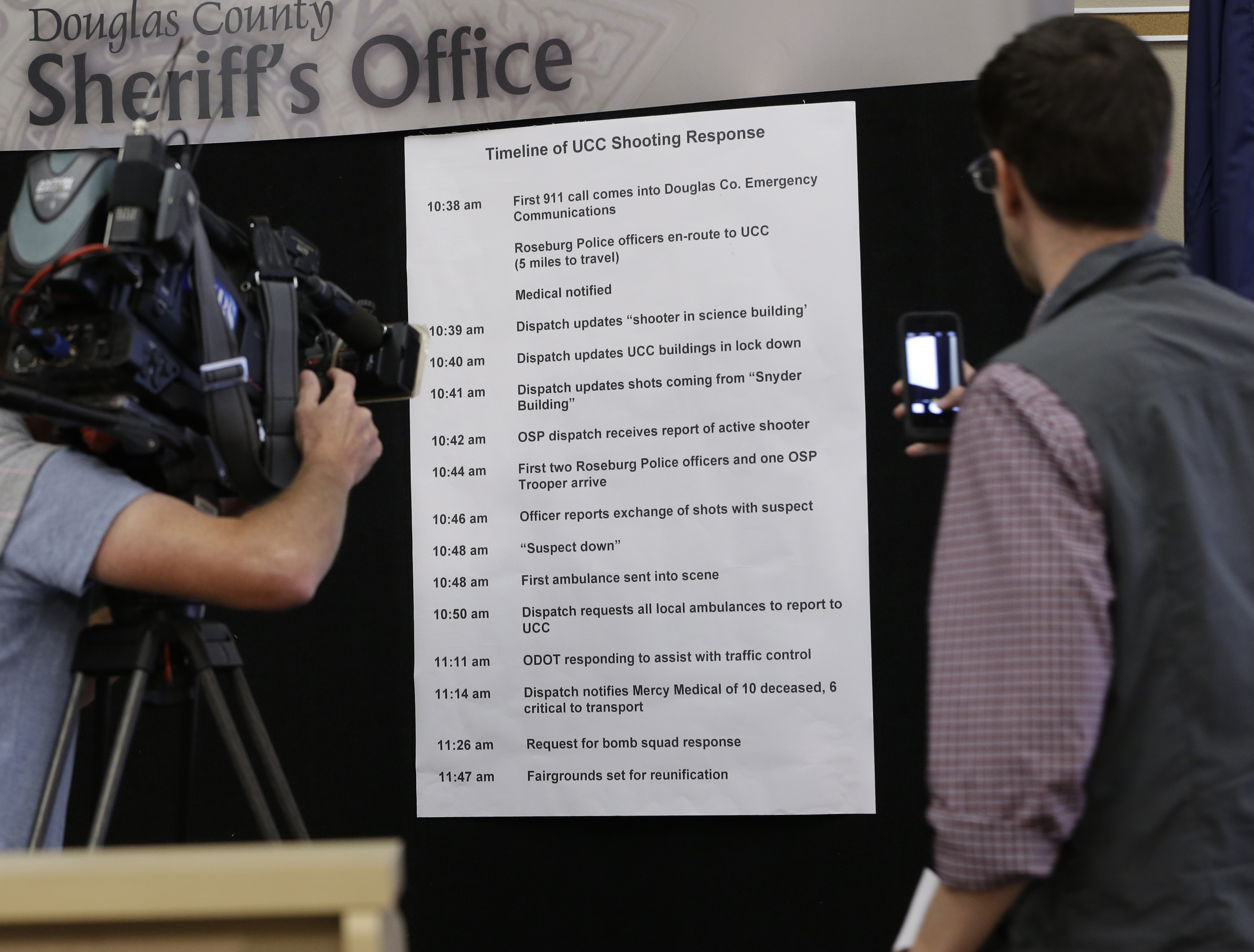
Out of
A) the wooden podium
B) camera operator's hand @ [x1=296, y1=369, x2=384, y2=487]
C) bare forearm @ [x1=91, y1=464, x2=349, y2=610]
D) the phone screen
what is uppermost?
the phone screen

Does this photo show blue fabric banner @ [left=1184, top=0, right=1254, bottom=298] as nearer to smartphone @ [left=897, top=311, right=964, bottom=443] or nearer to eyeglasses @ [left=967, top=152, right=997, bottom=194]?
smartphone @ [left=897, top=311, right=964, bottom=443]

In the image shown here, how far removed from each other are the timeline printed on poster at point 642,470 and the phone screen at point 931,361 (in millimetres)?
586

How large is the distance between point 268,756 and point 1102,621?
2.91 feet

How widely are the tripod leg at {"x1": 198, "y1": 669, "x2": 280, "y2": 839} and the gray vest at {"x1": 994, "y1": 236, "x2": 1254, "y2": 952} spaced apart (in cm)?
77

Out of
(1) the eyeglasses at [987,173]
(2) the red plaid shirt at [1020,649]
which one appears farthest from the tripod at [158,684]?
(1) the eyeglasses at [987,173]

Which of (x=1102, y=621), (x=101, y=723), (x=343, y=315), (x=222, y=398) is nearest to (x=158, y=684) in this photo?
(x=101, y=723)

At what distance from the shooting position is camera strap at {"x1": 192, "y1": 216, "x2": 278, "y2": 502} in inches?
44.5

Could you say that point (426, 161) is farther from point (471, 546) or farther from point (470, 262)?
point (471, 546)

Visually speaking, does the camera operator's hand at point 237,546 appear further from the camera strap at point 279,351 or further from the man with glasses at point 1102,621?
the man with glasses at point 1102,621

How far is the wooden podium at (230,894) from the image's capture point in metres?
0.43

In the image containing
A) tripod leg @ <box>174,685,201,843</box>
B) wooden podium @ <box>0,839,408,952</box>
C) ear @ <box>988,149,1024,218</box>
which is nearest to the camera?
wooden podium @ <box>0,839,408,952</box>

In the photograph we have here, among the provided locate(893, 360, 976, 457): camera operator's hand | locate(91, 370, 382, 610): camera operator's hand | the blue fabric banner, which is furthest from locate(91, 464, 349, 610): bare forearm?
the blue fabric banner

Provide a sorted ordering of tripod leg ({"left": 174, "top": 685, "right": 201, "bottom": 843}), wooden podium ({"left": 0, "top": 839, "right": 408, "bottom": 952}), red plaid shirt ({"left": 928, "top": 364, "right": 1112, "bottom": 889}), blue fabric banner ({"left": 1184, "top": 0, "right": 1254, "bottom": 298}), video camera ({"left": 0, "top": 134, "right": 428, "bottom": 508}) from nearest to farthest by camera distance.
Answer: wooden podium ({"left": 0, "top": 839, "right": 408, "bottom": 952}), red plaid shirt ({"left": 928, "top": 364, "right": 1112, "bottom": 889}), video camera ({"left": 0, "top": 134, "right": 428, "bottom": 508}), tripod leg ({"left": 174, "top": 685, "right": 201, "bottom": 843}), blue fabric banner ({"left": 1184, "top": 0, "right": 1254, "bottom": 298})

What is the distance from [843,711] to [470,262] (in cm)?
98
